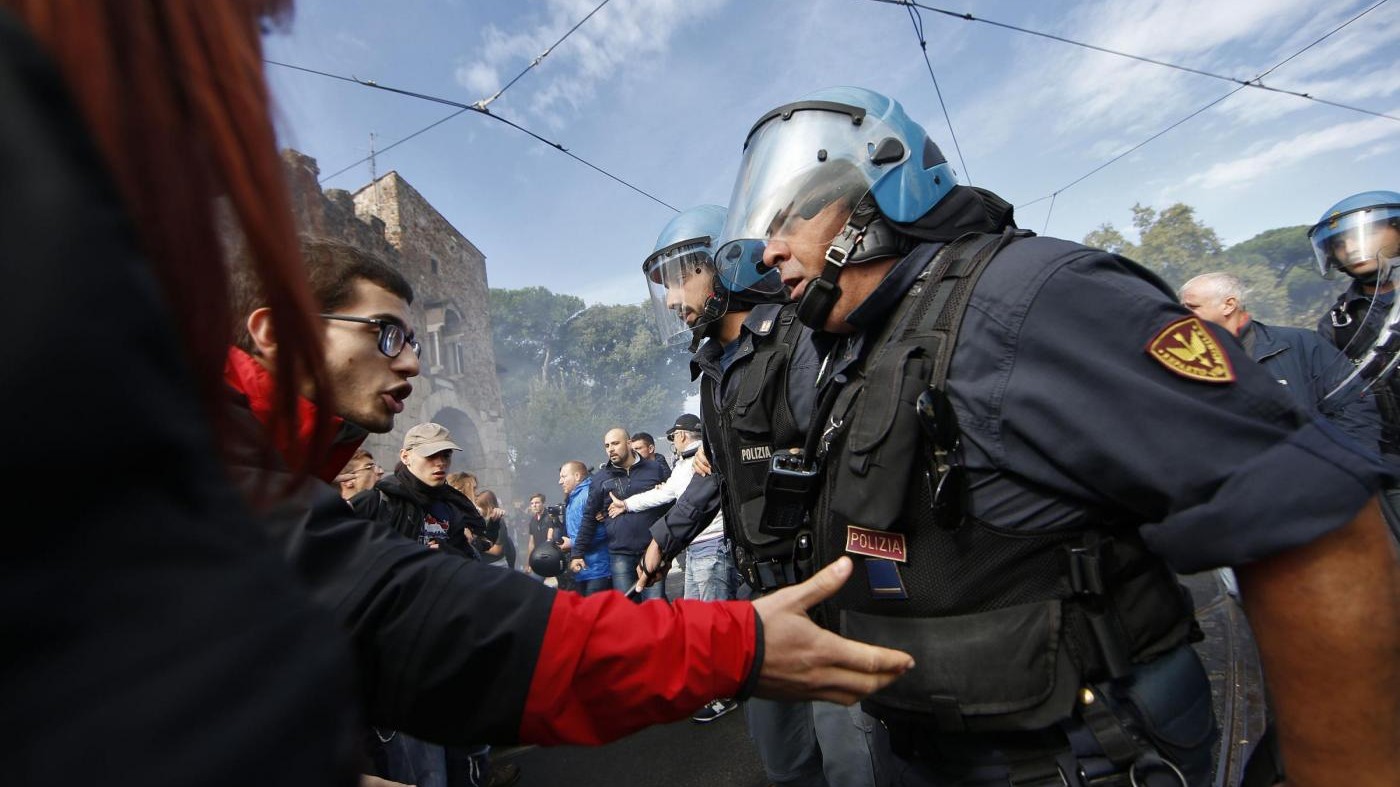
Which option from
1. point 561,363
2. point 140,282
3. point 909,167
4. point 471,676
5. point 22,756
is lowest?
point 471,676

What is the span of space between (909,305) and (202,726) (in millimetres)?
1453

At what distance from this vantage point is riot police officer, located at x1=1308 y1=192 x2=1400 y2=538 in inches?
133

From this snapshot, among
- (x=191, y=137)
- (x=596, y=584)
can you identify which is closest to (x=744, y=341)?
(x=191, y=137)

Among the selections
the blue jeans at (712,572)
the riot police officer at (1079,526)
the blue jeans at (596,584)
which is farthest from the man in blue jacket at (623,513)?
the riot police officer at (1079,526)

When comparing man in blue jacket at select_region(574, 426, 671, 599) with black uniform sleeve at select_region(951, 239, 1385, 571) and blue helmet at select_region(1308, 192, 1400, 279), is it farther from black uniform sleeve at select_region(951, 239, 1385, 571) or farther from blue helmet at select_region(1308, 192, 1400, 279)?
blue helmet at select_region(1308, 192, 1400, 279)

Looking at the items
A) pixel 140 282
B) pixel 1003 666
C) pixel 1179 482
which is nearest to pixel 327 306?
pixel 140 282

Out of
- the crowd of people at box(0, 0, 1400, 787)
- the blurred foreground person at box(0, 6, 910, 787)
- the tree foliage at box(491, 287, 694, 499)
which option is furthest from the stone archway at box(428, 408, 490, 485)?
the tree foliage at box(491, 287, 694, 499)

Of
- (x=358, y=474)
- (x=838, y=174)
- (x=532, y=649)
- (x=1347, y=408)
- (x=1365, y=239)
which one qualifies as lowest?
(x=532, y=649)

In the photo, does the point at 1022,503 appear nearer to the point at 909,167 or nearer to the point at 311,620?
the point at 909,167

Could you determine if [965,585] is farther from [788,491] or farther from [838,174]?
[838,174]

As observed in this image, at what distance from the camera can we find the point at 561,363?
2229 inches

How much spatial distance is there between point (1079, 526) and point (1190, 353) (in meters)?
0.36

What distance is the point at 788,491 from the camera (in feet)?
5.71

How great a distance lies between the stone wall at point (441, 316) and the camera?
15805mm
